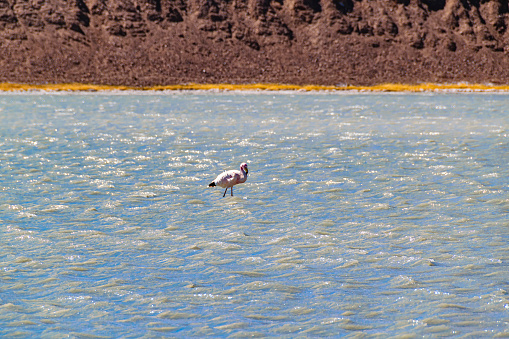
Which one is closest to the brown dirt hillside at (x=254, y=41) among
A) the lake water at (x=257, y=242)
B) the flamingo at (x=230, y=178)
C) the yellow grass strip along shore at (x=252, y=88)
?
the yellow grass strip along shore at (x=252, y=88)

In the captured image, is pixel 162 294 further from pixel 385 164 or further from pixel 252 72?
pixel 252 72

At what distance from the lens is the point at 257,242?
36.6 ft

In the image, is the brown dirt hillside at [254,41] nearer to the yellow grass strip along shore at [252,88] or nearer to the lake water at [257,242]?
the yellow grass strip along shore at [252,88]

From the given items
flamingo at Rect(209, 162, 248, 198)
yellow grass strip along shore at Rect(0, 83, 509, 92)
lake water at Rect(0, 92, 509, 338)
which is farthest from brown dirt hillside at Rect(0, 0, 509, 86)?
flamingo at Rect(209, 162, 248, 198)

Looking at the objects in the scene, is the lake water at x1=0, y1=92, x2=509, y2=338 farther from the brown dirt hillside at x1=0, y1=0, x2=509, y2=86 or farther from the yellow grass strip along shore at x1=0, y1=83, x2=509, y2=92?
the brown dirt hillside at x1=0, y1=0, x2=509, y2=86

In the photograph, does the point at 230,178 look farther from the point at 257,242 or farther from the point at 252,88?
the point at 252,88

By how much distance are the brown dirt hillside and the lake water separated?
62.0 metres

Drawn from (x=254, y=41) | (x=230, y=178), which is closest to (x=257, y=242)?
(x=230, y=178)

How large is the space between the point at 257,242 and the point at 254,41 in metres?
84.5

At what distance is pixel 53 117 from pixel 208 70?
4710cm

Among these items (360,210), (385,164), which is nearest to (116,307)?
(360,210)

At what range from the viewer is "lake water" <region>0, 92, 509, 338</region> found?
7.87 metres

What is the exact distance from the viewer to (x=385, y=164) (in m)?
20.4

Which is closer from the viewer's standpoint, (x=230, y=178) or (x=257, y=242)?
(x=257, y=242)
